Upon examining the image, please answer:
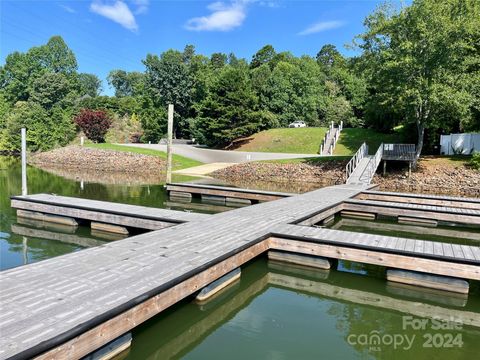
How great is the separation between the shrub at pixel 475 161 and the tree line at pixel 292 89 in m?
2.34

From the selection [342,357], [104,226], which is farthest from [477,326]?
[104,226]

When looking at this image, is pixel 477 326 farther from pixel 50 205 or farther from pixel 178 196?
pixel 178 196

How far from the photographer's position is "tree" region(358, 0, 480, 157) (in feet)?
67.2

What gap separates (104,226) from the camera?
35.2ft

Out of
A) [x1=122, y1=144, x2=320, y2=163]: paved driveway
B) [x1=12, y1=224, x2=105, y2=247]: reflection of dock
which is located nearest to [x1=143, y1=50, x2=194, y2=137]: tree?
[x1=122, y1=144, x2=320, y2=163]: paved driveway

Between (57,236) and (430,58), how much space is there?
69.5 feet

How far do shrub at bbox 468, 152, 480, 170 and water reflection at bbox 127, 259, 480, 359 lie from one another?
18.4 metres

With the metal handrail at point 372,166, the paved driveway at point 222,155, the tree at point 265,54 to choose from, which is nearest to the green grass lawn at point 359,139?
the paved driveway at point 222,155

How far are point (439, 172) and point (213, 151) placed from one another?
23513mm

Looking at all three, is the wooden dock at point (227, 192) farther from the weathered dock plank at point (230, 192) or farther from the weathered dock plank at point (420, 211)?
the weathered dock plank at point (420, 211)

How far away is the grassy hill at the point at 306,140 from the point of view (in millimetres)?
35219

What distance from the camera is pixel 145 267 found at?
5.63 metres

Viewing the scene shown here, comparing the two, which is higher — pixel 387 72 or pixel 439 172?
pixel 387 72

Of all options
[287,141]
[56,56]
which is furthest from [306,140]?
[56,56]
